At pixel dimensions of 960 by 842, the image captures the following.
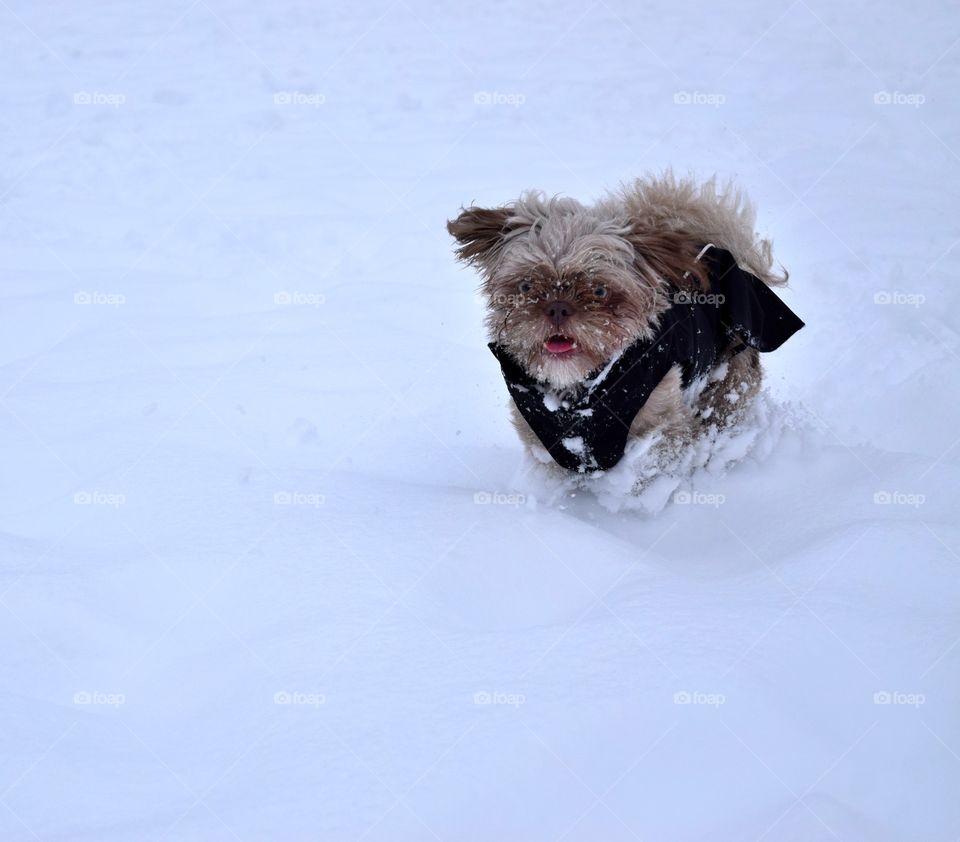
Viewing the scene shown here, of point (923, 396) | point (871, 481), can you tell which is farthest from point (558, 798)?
point (923, 396)

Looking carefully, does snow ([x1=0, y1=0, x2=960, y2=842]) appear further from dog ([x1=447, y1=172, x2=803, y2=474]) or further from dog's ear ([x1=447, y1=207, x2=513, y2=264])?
dog's ear ([x1=447, y1=207, x2=513, y2=264])

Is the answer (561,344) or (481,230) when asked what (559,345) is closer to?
(561,344)

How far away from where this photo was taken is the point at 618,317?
362 cm

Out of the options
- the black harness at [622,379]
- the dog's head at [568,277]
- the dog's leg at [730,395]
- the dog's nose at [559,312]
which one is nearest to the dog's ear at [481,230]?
the dog's head at [568,277]

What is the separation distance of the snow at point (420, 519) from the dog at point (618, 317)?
0.29 metres

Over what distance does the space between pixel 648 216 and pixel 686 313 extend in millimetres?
491

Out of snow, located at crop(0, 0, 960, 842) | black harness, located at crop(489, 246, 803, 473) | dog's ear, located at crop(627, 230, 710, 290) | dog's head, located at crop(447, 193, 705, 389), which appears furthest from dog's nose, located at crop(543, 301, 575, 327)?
snow, located at crop(0, 0, 960, 842)

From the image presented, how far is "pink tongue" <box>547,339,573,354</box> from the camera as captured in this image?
3.59m

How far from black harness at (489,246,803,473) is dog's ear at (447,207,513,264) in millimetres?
454

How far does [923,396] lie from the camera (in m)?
4.91

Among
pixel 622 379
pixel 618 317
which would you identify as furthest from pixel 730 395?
pixel 618 317

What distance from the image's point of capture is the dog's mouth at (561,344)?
11.8 feet

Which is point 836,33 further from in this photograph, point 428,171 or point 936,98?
point 428,171

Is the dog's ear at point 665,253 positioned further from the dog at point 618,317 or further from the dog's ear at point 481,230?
the dog's ear at point 481,230
